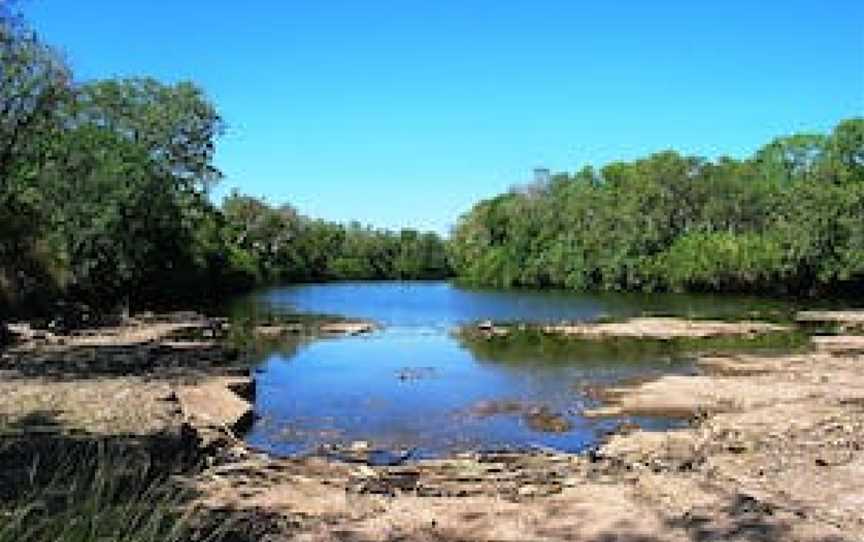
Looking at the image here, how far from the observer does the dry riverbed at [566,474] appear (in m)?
15.2

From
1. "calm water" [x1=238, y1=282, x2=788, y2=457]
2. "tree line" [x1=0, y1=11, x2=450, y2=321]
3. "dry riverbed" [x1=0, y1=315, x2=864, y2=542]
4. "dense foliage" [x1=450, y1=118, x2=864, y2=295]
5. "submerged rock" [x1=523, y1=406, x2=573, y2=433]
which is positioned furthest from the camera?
"dense foliage" [x1=450, y1=118, x2=864, y2=295]

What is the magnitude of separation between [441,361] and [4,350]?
576 inches

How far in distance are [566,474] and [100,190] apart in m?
54.3

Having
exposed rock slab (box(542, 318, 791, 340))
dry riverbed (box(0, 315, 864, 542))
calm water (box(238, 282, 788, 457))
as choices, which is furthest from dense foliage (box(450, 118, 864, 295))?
dry riverbed (box(0, 315, 864, 542))

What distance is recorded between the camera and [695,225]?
4744 inches

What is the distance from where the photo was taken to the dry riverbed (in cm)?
1516

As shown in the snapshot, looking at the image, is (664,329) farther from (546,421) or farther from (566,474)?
(566,474)

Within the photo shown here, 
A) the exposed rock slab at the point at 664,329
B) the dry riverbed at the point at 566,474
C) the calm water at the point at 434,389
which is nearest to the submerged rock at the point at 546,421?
the calm water at the point at 434,389

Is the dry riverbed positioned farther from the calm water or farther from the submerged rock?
the calm water

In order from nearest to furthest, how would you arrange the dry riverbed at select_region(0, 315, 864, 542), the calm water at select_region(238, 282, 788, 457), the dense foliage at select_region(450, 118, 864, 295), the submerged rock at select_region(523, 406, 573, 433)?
the dry riverbed at select_region(0, 315, 864, 542) < the calm water at select_region(238, 282, 788, 457) < the submerged rock at select_region(523, 406, 573, 433) < the dense foliage at select_region(450, 118, 864, 295)

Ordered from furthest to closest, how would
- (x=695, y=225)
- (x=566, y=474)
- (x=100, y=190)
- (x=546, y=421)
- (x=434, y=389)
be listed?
(x=695, y=225)
(x=100, y=190)
(x=434, y=389)
(x=546, y=421)
(x=566, y=474)

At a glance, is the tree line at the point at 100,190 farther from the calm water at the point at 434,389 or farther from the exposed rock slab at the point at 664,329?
the exposed rock slab at the point at 664,329

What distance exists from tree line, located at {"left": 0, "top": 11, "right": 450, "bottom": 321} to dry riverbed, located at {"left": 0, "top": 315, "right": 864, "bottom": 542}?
64.9 feet

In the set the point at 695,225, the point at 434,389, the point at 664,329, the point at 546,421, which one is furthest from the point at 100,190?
the point at 695,225
